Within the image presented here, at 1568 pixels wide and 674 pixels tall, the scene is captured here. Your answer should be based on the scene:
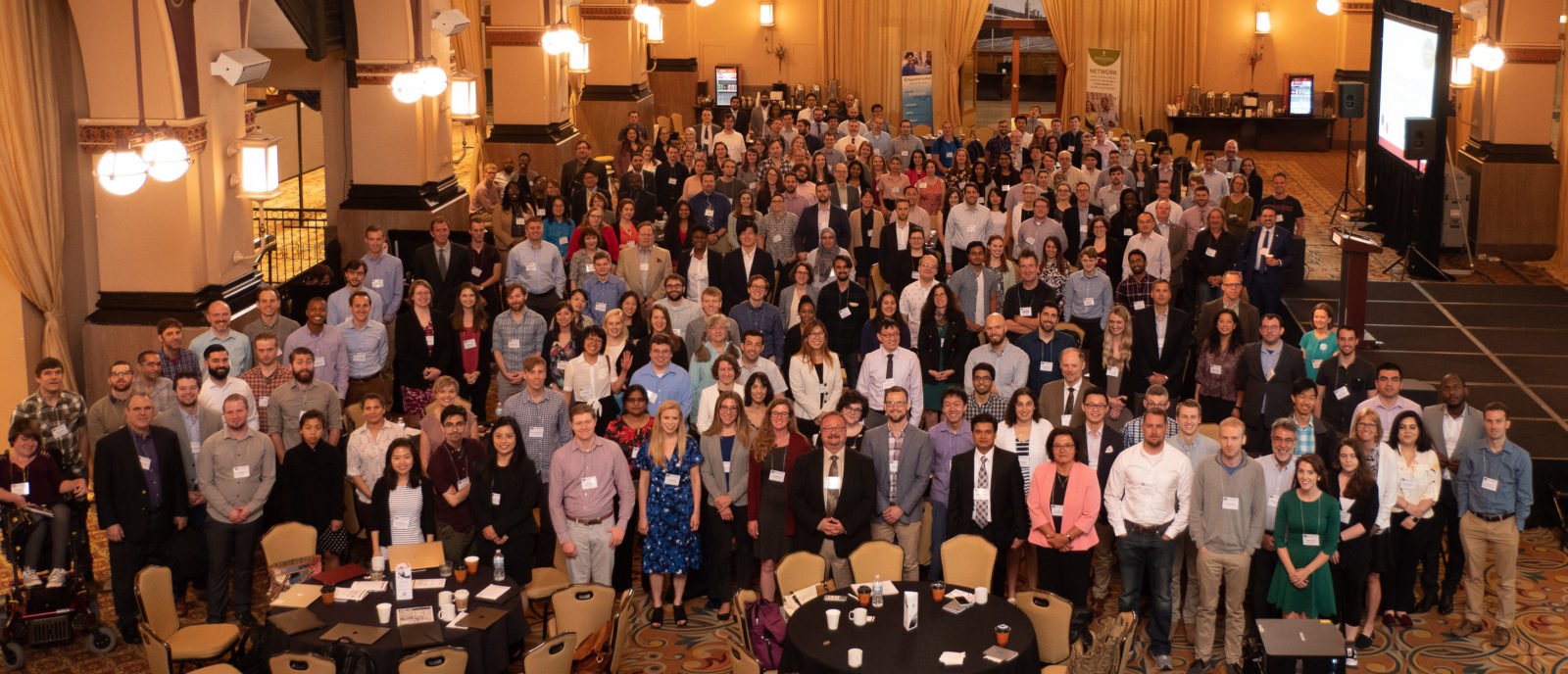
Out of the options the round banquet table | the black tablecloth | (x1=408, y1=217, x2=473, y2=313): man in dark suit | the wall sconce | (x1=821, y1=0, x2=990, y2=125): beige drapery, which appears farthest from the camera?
(x1=821, y1=0, x2=990, y2=125): beige drapery

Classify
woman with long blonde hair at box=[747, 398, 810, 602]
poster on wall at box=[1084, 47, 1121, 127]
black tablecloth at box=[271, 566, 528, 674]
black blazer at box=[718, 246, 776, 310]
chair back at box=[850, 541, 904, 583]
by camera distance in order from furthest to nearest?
poster on wall at box=[1084, 47, 1121, 127] < black blazer at box=[718, 246, 776, 310] < woman with long blonde hair at box=[747, 398, 810, 602] < chair back at box=[850, 541, 904, 583] < black tablecloth at box=[271, 566, 528, 674]

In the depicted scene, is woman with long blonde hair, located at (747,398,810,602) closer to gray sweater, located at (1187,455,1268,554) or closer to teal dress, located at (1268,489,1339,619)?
gray sweater, located at (1187,455,1268,554)

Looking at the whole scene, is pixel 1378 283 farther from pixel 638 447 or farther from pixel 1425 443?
pixel 638 447

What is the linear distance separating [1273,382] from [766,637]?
156 inches

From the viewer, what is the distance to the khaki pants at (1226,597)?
8.34 m

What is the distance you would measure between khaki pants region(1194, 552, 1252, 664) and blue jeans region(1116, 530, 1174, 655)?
6.6 inches

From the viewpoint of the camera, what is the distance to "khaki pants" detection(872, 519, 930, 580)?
8938mm

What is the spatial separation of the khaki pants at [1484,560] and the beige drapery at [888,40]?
17.6 metres

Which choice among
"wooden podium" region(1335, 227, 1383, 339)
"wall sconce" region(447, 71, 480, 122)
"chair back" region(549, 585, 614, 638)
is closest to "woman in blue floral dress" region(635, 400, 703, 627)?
"chair back" region(549, 585, 614, 638)

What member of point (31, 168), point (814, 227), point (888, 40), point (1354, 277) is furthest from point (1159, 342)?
point (888, 40)

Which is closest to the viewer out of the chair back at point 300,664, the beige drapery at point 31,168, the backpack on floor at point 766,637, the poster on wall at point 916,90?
the chair back at point 300,664

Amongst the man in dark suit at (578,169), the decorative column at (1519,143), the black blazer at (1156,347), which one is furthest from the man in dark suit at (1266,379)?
the decorative column at (1519,143)

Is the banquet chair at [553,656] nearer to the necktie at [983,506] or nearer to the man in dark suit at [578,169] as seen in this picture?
the necktie at [983,506]

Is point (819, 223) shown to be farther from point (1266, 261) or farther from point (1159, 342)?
point (1266, 261)
